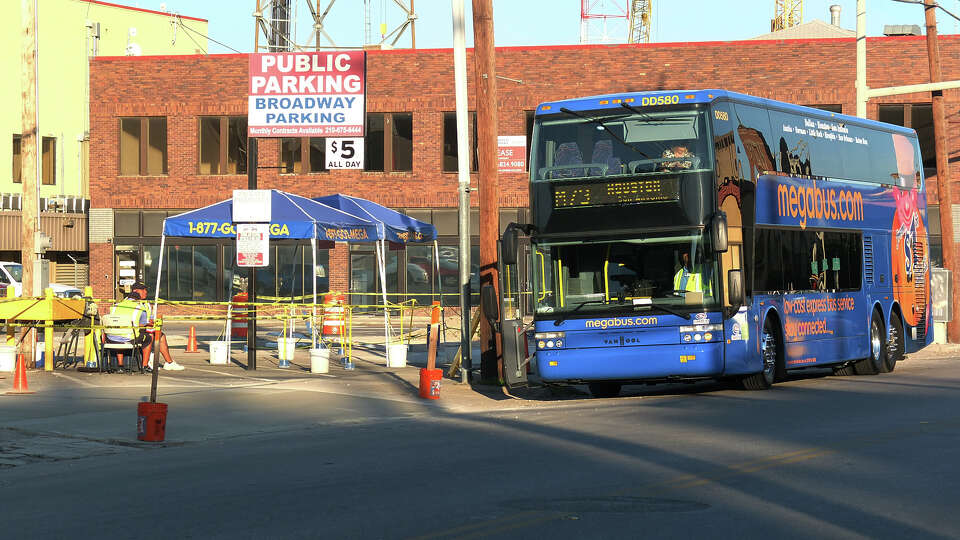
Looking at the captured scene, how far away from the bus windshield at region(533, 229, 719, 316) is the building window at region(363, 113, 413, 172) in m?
30.6

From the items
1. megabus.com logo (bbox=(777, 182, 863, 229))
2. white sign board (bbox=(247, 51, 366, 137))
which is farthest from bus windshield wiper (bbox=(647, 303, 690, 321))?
white sign board (bbox=(247, 51, 366, 137))

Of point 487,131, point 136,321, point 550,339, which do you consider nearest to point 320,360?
point 136,321

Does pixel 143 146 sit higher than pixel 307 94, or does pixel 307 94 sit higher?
pixel 143 146

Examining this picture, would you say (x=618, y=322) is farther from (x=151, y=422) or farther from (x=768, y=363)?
(x=151, y=422)

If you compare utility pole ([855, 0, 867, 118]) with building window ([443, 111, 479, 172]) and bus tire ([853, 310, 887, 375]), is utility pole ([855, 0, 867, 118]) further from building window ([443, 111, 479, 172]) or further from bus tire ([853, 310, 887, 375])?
building window ([443, 111, 479, 172])

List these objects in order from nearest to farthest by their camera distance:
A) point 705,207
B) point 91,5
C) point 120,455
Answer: point 120,455
point 705,207
point 91,5

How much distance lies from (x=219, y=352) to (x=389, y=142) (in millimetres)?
23536

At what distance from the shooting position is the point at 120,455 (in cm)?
1298

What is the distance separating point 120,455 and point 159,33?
197 ft

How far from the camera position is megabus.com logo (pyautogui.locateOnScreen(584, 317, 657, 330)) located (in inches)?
688

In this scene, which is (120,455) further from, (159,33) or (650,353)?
(159,33)

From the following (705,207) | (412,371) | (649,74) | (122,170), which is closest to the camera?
(705,207)

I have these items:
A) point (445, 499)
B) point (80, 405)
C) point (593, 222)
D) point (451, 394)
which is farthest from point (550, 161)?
point (445, 499)

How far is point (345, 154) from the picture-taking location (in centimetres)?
2852
